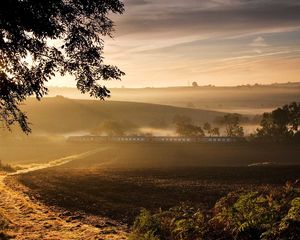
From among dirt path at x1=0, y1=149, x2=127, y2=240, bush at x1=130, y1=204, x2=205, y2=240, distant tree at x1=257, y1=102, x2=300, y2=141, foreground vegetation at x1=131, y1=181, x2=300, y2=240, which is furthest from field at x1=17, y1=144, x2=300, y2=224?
distant tree at x1=257, y1=102, x2=300, y2=141

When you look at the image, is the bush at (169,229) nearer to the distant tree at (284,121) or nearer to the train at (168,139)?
the distant tree at (284,121)

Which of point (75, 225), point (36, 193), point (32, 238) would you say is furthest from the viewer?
point (36, 193)

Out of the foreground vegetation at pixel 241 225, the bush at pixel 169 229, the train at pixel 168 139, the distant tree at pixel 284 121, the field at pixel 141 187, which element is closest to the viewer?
the foreground vegetation at pixel 241 225

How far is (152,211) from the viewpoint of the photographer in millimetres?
19219

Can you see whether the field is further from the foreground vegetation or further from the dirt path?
the foreground vegetation

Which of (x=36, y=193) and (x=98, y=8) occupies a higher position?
(x=98, y=8)

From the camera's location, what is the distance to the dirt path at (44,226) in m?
14.6

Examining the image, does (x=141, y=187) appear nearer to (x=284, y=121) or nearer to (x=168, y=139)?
(x=284, y=121)

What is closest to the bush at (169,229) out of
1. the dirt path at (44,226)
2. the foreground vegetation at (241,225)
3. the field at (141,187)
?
the foreground vegetation at (241,225)

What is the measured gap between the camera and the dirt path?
14.6 metres

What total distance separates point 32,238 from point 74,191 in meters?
10.9

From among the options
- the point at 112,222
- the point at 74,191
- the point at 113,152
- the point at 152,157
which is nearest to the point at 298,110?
the point at 152,157

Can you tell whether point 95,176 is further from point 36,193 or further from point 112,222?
point 112,222

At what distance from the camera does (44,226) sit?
16.0m
